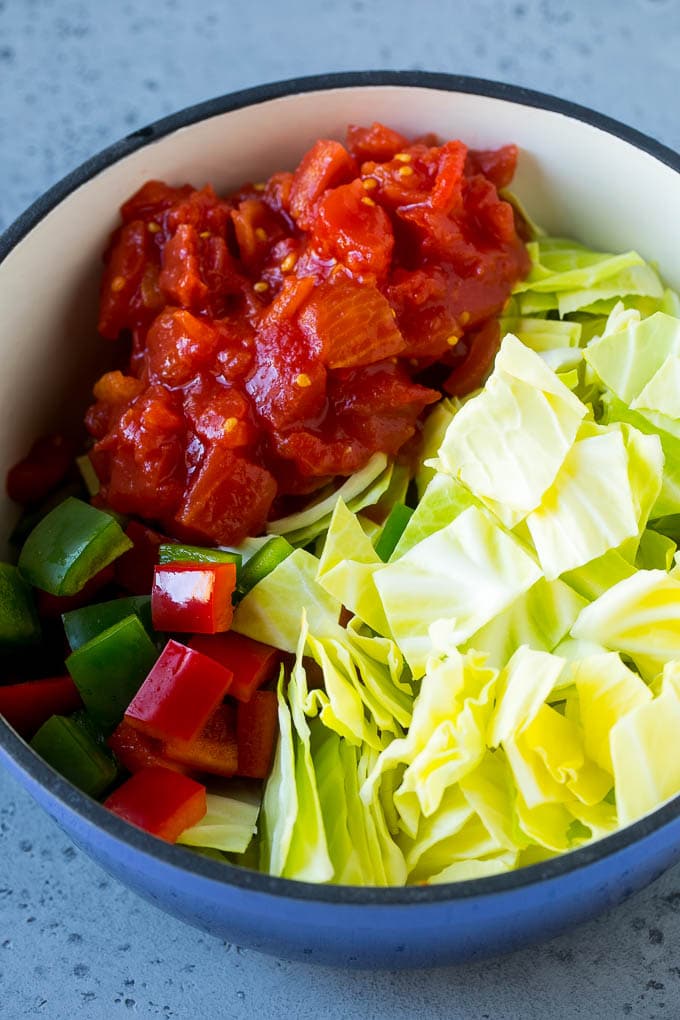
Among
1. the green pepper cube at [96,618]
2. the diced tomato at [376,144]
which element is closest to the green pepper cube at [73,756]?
the green pepper cube at [96,618]

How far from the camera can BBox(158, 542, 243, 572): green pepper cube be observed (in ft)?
6.75

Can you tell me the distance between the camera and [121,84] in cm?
316

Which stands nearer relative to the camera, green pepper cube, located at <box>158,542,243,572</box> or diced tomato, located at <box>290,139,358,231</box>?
green pepper cube, located at <box>158,542,243,572</box>

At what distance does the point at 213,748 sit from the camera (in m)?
1.90

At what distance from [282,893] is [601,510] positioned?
77cm

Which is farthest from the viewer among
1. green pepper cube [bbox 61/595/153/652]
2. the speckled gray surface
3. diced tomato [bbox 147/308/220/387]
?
the speckled gray surface

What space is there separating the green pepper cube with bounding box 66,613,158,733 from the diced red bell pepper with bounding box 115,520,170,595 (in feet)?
0.62

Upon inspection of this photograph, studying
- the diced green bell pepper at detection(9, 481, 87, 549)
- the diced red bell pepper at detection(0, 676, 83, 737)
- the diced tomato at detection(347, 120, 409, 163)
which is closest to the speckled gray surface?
the diced red bell pepper at detection(0, 676, 83, 737)

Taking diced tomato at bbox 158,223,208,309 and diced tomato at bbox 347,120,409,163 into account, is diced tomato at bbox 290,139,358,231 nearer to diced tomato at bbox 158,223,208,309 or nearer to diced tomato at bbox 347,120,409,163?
diced tomato at bbox 347,120,409,163

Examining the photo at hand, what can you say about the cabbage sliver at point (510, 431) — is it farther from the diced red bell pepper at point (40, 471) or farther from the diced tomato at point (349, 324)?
the diced red bell pepper at point (40, 471)

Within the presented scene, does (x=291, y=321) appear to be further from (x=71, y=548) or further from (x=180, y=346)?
(x=71, y=548)

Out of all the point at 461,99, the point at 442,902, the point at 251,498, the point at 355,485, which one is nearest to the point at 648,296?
the point at 461,99

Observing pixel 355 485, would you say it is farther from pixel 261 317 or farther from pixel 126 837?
pixel 126 837

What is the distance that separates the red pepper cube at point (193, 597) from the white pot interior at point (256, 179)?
19.2 inches
